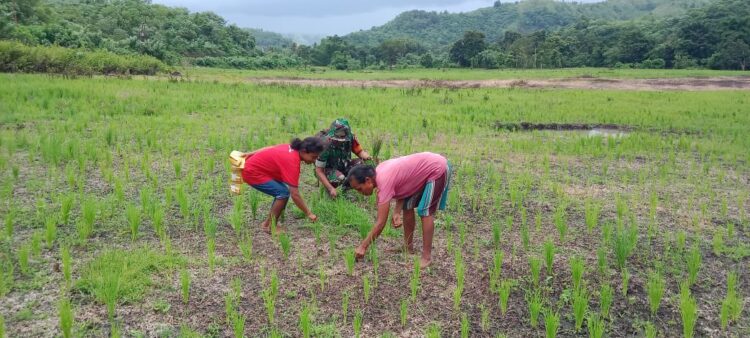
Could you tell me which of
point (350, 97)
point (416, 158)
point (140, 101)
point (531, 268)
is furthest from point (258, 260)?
point (350, 97)

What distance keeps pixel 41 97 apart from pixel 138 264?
10.0m

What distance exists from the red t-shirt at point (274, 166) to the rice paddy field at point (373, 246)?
535 mm

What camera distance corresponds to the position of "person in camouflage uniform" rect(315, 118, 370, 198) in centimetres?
575

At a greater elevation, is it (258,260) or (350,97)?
(350,97)

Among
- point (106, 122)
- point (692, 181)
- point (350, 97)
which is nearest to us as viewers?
point (692, 181)

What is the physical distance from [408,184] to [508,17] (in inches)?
5038

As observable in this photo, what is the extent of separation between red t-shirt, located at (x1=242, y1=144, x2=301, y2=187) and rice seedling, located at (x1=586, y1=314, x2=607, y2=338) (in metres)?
2.62

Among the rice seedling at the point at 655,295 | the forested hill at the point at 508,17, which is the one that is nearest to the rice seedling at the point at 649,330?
the rice seedling at the point at 655,295

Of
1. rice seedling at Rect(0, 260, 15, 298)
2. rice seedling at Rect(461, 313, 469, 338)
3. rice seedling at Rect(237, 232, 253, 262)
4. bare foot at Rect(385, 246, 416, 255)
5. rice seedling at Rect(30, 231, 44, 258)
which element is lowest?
rice seedling at Rect(461, 313, 469, 338)

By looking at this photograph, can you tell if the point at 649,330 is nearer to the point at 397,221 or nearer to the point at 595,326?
the point at 595,326

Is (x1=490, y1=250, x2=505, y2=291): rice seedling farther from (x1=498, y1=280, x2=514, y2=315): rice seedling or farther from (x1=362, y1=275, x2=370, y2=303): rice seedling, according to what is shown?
(x1=362, y1=275, x2=370, y2=303): rice seedling

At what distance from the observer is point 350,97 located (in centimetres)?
1577

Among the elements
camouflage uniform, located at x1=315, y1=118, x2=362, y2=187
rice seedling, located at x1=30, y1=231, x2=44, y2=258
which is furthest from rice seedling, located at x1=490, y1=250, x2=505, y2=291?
rice seedling, located at x1=30, y1=231, x2=44, y2=258

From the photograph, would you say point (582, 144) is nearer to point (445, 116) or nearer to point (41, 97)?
point (445, 116)
